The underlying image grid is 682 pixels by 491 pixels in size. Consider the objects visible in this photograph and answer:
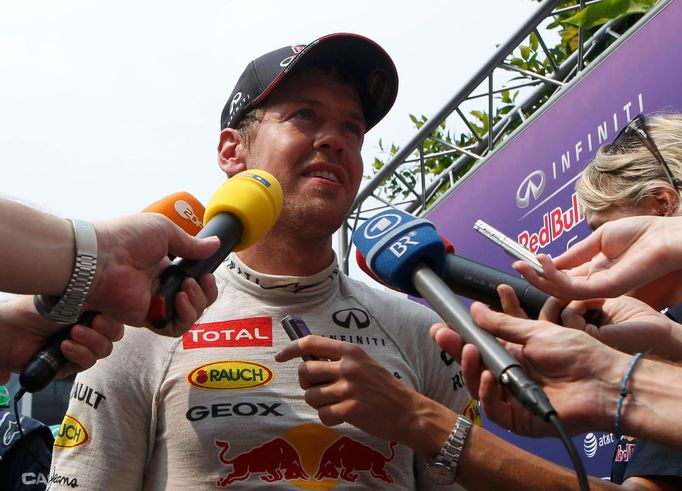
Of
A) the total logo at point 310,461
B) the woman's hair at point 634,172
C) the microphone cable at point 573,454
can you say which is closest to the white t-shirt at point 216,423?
the total logo at point 310,461

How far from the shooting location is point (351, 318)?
2451 mm

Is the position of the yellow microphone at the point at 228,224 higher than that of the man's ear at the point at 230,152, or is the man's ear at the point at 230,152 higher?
the man's ear at the point at 230,152

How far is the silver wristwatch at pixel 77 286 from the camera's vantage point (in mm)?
1557

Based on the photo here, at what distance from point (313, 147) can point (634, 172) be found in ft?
3.12

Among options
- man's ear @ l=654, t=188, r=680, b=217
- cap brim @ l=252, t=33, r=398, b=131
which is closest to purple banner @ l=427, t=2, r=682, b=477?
man's ear @ l=654, t=188, r=680, b=217

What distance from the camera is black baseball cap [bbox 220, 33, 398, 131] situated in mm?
2684

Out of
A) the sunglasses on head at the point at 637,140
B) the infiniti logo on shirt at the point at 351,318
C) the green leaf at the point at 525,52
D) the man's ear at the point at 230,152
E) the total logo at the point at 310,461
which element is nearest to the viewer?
the total logo at the point at 310,461

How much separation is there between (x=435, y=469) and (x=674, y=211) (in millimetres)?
Answer: 1097

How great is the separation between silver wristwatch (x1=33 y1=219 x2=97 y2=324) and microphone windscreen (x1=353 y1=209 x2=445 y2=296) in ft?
2.00

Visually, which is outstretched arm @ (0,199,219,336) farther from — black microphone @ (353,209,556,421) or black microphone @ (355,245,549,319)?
black microphone @ (355,245,549,319)

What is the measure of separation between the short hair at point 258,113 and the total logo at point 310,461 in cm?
105

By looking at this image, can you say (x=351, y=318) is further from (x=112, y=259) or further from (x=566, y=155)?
(x=566, y=155)

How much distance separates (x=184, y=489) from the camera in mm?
2090

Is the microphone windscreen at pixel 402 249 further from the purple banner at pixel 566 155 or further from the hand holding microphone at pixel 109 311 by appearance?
the purple banner at pixel 566 155
